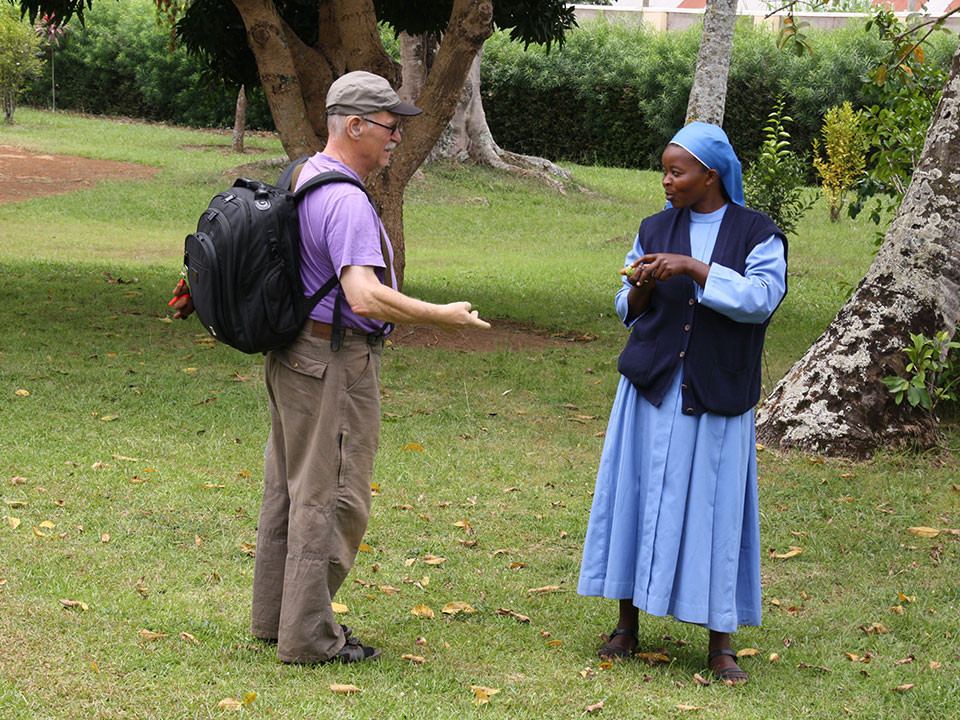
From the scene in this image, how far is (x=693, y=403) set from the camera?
399 cm

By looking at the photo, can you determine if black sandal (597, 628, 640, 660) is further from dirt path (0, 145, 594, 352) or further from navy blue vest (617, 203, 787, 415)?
dirt path (0, 145, 594, 352)

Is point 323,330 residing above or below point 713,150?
below

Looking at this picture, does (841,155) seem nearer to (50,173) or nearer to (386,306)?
(50,173)

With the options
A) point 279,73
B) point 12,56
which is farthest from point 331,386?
point 12,56

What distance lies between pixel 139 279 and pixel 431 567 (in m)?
8.47

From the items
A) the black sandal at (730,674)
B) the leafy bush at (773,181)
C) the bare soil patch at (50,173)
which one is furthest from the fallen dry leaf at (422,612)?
the bare soil patch at (50,173)

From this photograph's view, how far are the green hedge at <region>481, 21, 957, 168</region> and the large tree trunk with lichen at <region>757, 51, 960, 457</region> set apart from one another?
2080 cm

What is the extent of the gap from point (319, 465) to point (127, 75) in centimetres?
3399

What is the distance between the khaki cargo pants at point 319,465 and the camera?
12.3 feet

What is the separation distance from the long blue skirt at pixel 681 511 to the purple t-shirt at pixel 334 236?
1080 mm

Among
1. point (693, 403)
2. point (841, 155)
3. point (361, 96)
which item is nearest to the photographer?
point (361, 96)

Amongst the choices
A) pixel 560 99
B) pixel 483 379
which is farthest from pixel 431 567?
pixel 560 99

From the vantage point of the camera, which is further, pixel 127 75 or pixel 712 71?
pixel 127 75

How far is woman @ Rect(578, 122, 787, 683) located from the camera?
3965mm
